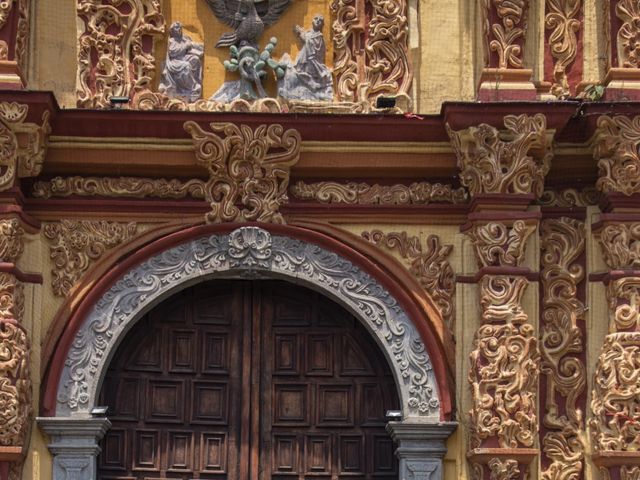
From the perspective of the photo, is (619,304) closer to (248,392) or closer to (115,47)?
(248,392)

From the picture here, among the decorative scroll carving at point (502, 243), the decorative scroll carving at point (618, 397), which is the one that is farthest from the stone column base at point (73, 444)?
the decorative scroll carving at point (618, 397)

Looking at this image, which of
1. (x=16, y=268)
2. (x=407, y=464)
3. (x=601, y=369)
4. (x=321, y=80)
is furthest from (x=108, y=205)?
(x=601, y=369)

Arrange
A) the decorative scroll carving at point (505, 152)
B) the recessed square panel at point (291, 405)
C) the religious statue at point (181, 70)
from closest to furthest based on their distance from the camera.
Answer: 1. the decorative scroll carving at point (505, 152)
2. the recessed square panel at point (291, 405)
3. the religious statue at point (181, 70)

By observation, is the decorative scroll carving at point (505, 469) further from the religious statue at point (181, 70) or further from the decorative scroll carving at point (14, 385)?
the religious statue at point (181, 70)

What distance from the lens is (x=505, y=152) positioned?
45.1 feet

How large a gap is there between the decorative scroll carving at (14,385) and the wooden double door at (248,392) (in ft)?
2.31

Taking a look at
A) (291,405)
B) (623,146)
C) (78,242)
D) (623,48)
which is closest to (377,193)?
(291,405)

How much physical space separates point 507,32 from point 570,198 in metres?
1.33

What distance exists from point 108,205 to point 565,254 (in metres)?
3.40

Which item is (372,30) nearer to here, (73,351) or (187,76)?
(187,76)

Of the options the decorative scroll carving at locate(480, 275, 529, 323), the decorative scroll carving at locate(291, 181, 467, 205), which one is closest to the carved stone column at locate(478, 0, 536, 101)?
the decorative scroll carving at locate(291, 181, 467, 205)

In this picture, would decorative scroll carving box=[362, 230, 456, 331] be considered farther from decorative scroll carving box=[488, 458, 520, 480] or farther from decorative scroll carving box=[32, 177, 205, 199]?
decorative scroll carving box=[32, 177, 205, 199]

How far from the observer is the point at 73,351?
13.8 metres

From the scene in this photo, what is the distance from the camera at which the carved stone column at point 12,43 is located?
13773mm
